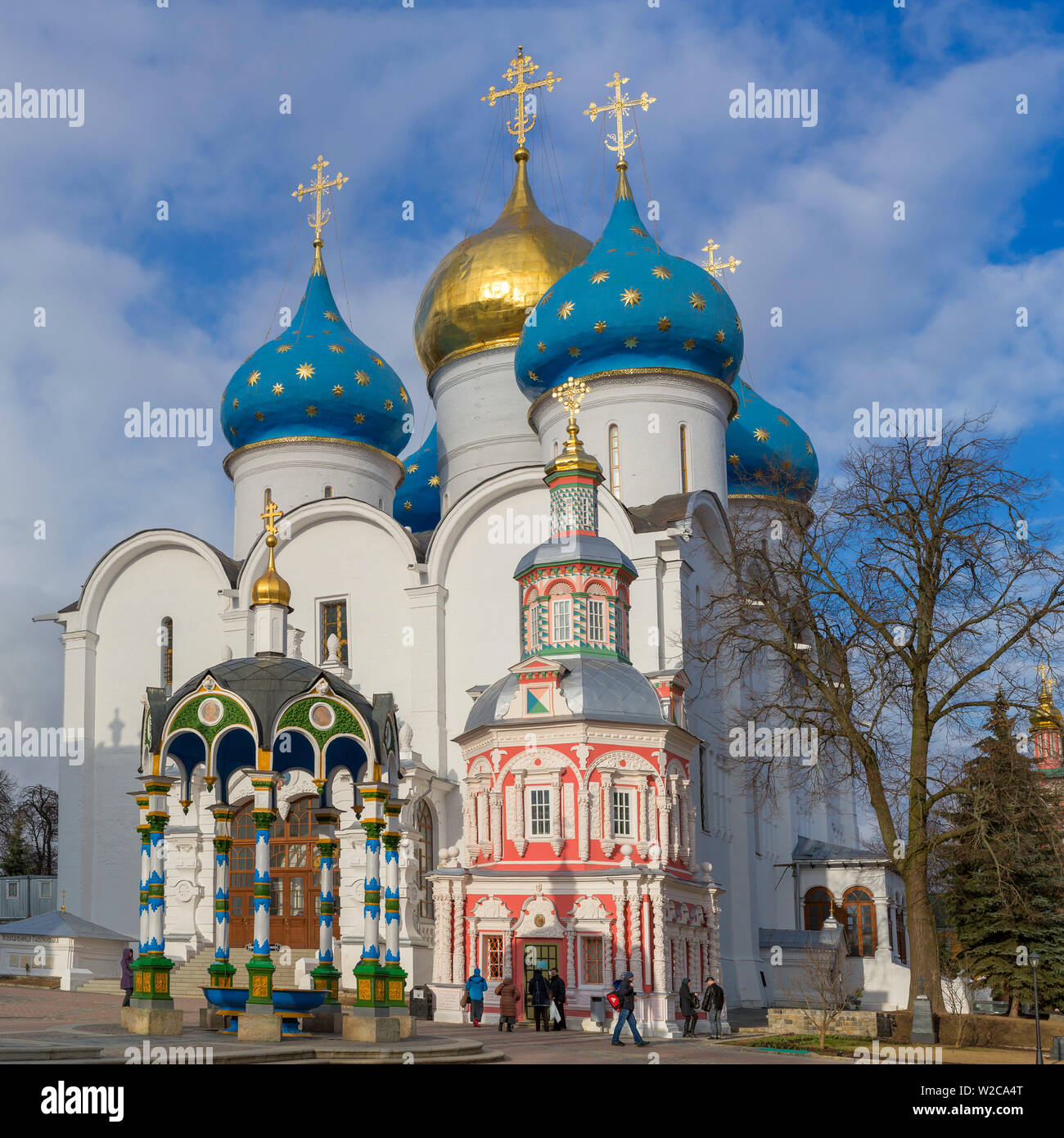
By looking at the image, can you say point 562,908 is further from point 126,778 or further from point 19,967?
point 126,778

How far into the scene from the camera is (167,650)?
82.4 ft

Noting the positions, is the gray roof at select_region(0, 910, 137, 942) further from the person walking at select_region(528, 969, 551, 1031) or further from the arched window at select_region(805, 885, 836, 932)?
the arched window at select_region(805, 885, 836, 932)

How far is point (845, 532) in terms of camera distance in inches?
660

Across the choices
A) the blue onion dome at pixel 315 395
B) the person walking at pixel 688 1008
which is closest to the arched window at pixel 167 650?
the blue onion dome at pixel 315 395

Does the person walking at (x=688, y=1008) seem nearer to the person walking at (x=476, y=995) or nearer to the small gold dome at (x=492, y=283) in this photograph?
the person walking at (x=476, y=995)

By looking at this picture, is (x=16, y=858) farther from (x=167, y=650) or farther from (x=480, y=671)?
(x=480, y=671)

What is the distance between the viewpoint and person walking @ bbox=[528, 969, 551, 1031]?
52.8ft

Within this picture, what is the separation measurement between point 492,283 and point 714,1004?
51.9 feet

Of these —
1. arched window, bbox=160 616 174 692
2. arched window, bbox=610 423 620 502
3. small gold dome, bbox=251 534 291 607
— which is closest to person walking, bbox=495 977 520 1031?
small gold dome, bbox=251 534 291 607

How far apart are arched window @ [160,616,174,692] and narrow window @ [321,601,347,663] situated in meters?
2.82

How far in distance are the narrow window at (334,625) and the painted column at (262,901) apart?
11226mm

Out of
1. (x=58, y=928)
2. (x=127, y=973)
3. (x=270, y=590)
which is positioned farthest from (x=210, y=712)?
(x=58, y=928)
